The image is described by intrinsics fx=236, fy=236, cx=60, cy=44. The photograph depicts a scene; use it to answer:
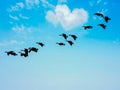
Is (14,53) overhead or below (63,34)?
below

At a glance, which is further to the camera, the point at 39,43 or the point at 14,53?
the point at 39,43

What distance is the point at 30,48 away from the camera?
1978cm

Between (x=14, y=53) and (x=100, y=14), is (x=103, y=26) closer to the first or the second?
(x=100, y=14)

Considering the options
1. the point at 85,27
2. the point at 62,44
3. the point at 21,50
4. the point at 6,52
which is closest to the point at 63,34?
the point at 62,44

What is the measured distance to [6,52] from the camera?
1948 centimetres

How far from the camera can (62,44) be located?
65.9 feet

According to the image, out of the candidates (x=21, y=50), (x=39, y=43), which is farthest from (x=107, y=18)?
(x=21, y=50)

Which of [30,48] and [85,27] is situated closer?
[30,48]

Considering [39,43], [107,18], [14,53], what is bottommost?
[14,53]

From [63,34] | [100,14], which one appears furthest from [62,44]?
[100,14]

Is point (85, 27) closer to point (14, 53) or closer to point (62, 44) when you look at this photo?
point (62, 44)

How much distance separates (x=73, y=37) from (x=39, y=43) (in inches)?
124

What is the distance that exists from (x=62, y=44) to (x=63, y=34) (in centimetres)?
86

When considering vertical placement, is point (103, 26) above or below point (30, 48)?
above
